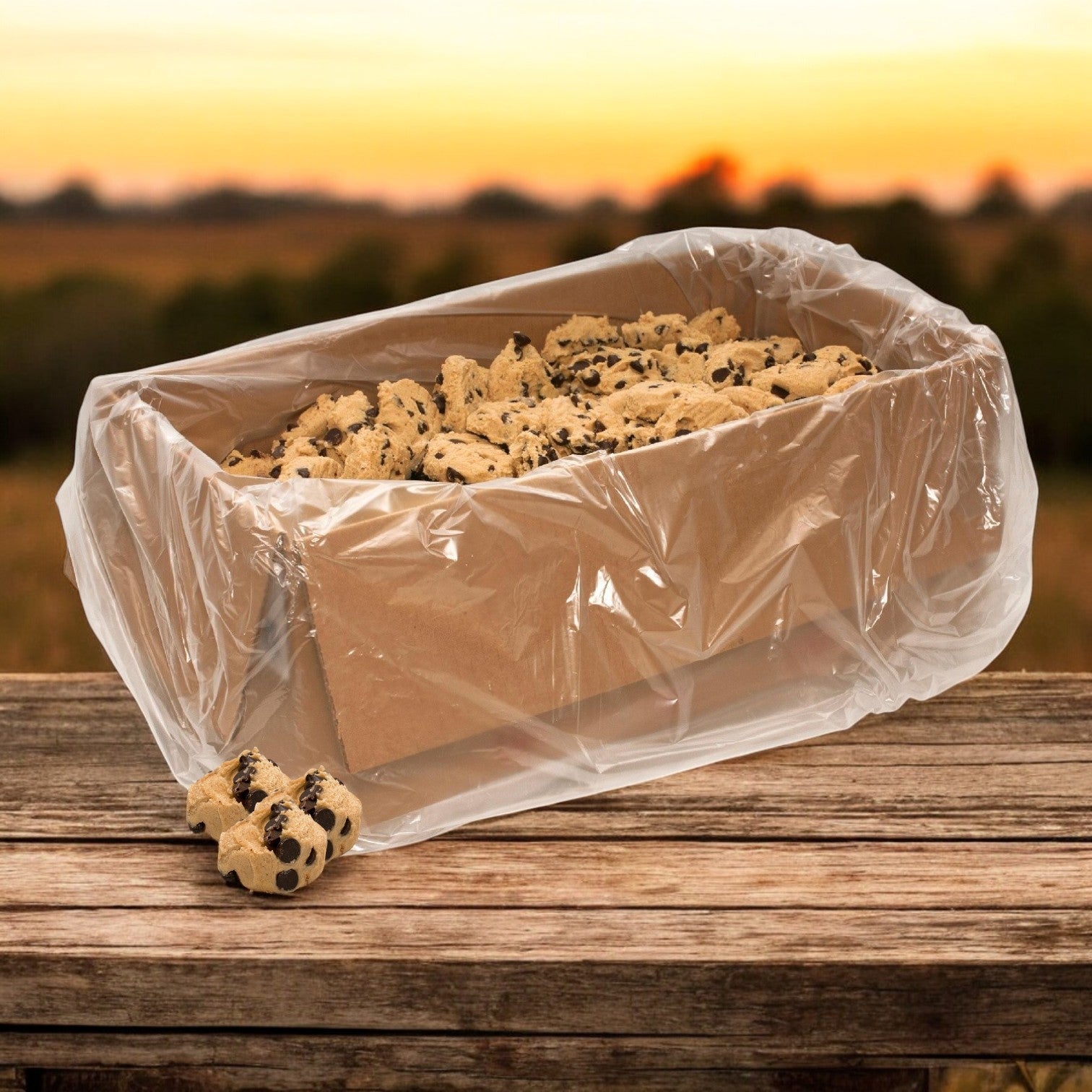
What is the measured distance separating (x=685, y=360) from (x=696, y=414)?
0.71 feet

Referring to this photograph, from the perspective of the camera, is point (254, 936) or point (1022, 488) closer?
point (254, 936)

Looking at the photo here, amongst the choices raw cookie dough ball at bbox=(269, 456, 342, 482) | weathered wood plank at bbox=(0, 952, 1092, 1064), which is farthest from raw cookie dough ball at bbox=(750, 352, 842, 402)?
weathered wood plank at bbox=(0, 952, 1092, 1064)

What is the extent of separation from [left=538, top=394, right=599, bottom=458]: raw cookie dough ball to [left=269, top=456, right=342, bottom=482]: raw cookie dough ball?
207mm

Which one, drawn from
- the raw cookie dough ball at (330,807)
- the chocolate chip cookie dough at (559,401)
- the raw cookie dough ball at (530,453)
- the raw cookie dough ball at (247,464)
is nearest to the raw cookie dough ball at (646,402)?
the chocolate chip cookie dough at (559,401)

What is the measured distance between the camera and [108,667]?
2111 millimetres

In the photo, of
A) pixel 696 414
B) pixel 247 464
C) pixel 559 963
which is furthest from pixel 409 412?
pixel 559 963

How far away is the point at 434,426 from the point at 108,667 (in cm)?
93

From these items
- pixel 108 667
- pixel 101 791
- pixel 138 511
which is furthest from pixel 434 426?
pixel 108 667

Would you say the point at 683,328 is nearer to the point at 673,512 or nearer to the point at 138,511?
the point at 673,512

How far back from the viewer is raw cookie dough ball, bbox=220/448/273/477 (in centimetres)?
139

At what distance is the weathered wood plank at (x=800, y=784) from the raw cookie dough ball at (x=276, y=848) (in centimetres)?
13

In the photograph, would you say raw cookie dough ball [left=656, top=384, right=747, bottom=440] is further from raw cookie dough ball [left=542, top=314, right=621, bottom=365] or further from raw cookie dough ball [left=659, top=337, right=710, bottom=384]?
raw cookie dough ball [left=542, top=314, right=621, bottom=365]

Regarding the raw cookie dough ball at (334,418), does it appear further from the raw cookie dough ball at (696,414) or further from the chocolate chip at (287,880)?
the chocolate chip at (287,880)

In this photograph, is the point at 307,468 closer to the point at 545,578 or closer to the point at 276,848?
the point at 545,578
